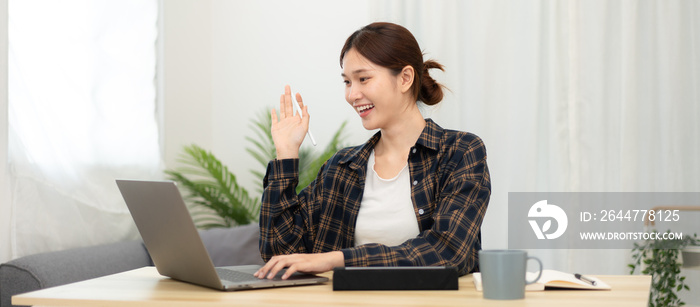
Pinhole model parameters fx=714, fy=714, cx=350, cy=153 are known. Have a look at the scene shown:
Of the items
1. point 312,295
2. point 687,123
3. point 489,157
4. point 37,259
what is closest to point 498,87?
point 489,157

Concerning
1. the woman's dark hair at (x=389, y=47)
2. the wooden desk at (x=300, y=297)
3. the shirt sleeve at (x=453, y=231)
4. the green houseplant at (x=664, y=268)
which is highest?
the woman's dark hair at (x=389, y=47)

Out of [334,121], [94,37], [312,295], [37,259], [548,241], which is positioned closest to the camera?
[312,295]

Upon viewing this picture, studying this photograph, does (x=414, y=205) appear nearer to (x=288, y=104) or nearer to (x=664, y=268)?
(x=288, y=104)

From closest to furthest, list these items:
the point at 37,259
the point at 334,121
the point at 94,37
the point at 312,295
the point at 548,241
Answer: the point at 312,295
the point at 37,259
the point at 94,37
the point at 548,241
the point at 334,121

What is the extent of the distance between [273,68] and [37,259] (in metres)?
1.64

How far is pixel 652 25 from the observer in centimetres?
303

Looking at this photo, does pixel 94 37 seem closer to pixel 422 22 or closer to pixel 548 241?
pixel 422 22

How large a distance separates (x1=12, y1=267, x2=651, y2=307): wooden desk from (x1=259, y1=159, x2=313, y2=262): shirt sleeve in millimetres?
433

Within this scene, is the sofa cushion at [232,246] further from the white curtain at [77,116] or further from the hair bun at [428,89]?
the hair bun at [428,89]

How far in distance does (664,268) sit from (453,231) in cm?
167

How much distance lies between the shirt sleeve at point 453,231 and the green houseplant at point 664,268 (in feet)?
4.71

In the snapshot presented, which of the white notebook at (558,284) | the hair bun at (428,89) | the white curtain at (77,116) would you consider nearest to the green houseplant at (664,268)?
the hair bun at (428,89)

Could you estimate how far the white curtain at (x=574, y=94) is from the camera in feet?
9.91

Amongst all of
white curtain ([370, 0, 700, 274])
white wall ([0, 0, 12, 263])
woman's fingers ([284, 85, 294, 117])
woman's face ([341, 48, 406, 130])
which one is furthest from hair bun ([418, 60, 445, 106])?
white wall ([0, 0, 12, 263])
